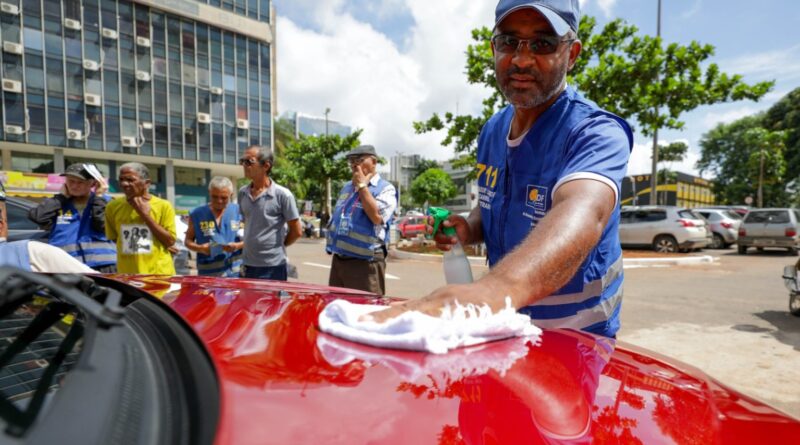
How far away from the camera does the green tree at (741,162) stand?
30750 millimetres

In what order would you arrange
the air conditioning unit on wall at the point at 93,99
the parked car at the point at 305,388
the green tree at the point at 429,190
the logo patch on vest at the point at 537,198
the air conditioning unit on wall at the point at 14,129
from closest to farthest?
the parked car at the point at 305,388
the logo patch on vest at the point at 537,198
the air conditioning unit on wall at the point at 14,129
the air conditioning unit on wall at the point at 93,99
the green tree at the point at 429,190

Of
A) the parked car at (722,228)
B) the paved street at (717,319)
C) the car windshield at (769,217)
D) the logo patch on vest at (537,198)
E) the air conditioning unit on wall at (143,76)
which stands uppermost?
the air conditioning unit on wall at (143,76)

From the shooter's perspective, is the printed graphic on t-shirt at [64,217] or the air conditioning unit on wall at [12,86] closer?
the printed graphic on t-shirt at [64,217]

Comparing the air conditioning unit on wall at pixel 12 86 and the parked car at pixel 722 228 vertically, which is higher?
the air conditioning unit on wall at pixel 12 86

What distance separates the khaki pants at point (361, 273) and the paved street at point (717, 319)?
8.35ft

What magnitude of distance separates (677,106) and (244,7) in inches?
1136

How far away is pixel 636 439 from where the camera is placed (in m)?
0.73

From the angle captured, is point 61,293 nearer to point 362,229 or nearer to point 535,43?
point 535,43

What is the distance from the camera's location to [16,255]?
7.47 ft

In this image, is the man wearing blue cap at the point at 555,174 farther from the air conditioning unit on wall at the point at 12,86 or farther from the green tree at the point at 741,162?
the green tree at the point at 741,162

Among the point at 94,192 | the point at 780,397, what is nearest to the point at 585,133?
the point at 780,397

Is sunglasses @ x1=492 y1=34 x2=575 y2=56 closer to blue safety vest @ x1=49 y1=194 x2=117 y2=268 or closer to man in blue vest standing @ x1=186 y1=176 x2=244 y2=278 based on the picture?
man in blue vest standing @ x1=186 y1=176 x2=244 y2=278

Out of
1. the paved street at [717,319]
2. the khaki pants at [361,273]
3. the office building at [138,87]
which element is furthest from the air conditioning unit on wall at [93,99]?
the khaki pants at [361,273]

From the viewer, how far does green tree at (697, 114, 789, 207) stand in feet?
101
